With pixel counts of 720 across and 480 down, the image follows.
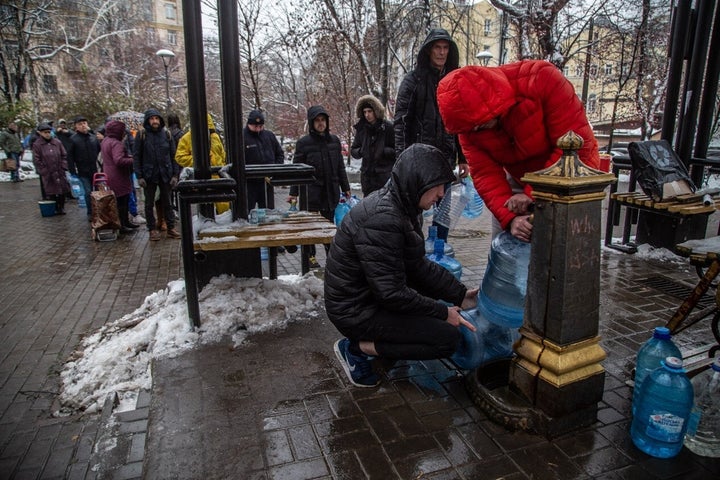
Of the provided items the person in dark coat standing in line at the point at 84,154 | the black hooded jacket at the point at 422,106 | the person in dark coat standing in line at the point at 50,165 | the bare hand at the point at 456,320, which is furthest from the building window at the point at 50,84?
the bare hand at the point at 456,320

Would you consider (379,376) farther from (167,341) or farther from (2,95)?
(2,95)

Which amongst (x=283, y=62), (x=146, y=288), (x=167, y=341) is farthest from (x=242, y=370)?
(x=283, y=62)

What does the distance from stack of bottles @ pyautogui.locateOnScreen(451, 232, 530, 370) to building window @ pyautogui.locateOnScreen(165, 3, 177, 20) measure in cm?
6929

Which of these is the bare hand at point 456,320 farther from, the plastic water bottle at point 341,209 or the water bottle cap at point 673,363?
the plastic water bottle at point 341,209

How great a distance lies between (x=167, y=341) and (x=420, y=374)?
192cm

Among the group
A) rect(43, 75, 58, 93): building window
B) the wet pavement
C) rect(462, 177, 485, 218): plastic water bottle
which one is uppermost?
rect(43, 75, 58, 93): building window

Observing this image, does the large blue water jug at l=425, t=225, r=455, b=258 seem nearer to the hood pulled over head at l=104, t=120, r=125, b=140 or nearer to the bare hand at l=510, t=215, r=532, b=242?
the bare hand at l=510, t=215, r=532, b=242

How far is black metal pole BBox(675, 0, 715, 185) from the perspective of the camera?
620cm

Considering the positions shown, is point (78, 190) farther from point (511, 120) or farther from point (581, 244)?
point (581, 244)

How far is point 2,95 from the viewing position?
86.7 ft

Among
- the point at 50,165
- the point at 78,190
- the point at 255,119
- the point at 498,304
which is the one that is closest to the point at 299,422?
the point at 498,304

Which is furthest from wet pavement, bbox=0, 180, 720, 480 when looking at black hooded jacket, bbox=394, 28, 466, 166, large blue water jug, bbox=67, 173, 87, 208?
large blue water jug, bbox=67, 173, 87, 208

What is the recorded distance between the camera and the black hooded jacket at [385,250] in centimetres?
281

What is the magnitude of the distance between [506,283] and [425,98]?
255cm
